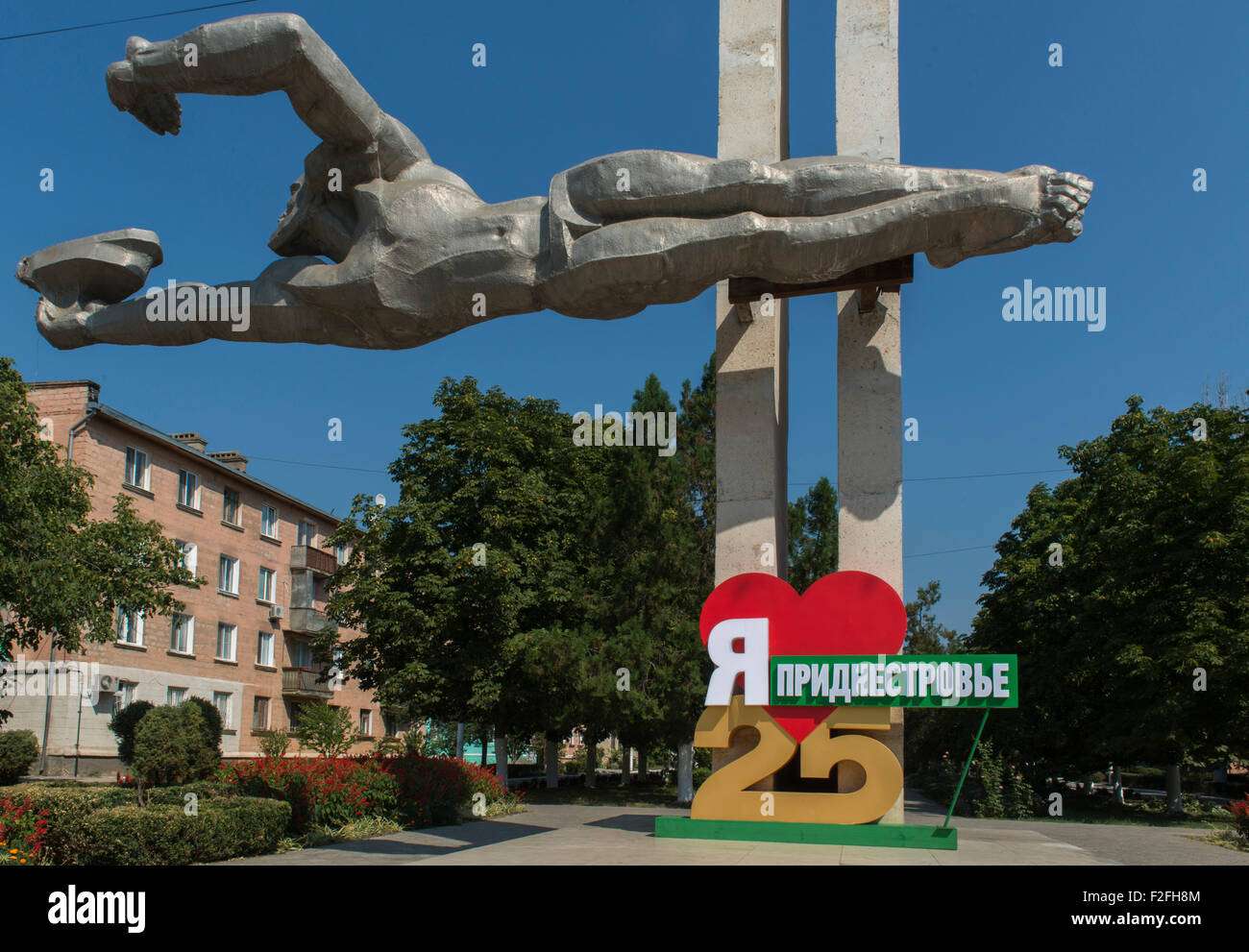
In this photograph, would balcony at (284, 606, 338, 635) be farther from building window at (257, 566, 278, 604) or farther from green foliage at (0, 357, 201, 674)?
green foliage at (0, 357, 201, 674)

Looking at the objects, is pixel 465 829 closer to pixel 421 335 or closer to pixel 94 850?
pixel 94 850

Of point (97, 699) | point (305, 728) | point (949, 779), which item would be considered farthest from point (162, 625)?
point (949, 779)

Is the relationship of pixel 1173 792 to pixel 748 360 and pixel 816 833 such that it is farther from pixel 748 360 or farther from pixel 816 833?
pixel 748 360

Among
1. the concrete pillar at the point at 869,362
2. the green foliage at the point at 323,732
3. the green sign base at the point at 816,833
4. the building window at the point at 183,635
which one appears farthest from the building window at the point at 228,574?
the concrete pillar at the point at 869,362

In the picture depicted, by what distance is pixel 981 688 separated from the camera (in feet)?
35.7

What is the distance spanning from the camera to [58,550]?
61.8 feet

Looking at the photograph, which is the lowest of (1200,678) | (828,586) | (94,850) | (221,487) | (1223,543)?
(94,850)

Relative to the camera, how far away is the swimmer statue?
848 cm

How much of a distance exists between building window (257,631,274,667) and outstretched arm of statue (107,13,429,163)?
32784 mm

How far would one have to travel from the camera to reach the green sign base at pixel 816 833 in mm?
11133

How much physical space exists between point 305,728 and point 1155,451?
23.0 metres

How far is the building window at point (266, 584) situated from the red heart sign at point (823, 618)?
3099 cm

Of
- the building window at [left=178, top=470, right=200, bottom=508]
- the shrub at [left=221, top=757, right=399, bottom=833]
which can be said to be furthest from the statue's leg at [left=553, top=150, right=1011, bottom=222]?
the building window at [left=178, top=470, right=200, bottom=508]

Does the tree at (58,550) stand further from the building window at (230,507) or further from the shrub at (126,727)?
the building window at (230,507)
